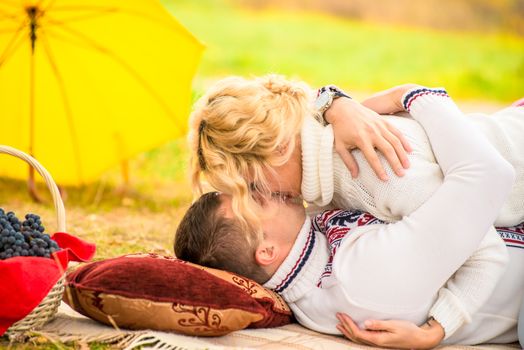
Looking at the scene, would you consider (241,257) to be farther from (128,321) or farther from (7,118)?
(7,118)

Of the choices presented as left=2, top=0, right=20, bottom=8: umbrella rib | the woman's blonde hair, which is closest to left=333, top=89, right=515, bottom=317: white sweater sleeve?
the woman's blonde hair

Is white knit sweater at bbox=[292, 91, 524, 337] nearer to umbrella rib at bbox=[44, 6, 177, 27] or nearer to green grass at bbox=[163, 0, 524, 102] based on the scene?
umbrella rib at bbox=[44, 6, 177, 27]

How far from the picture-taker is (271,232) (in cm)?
224

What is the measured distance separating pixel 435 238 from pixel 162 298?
2.46 feet

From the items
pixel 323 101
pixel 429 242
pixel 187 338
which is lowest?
pixel 187 338

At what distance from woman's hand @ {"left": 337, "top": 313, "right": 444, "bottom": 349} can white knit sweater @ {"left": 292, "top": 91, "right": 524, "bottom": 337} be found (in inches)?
1.5

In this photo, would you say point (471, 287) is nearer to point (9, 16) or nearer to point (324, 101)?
point (324, 101)

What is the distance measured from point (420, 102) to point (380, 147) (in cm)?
24

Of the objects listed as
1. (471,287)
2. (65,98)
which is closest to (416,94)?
(471,287)

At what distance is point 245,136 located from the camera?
87.9 inches

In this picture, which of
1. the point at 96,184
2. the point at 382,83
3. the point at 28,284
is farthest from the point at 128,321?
the point at 382,83

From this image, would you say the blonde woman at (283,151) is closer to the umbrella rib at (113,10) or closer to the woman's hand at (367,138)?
the woman's hand at (367,138)

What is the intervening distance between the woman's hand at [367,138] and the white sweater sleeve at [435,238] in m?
0.14

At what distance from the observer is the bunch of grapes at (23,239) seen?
203 cm
